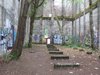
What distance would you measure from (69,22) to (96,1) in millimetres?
11843

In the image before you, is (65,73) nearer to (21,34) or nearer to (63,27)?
(21,34)

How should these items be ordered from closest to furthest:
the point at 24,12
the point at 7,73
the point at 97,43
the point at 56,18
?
the point at 7,73
the point at 24,12
the point at 97,43
the point at 56,18

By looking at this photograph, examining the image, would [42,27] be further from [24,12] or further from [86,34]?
[24,12]

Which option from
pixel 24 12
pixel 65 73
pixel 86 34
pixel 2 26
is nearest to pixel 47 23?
pixel 86 34

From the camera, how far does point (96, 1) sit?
816 inches

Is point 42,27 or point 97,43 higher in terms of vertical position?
point 42,27

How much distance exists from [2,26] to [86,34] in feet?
40.1

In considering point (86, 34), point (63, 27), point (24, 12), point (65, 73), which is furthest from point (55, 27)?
point (65, 73)

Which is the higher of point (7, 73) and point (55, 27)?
point (55, 27)

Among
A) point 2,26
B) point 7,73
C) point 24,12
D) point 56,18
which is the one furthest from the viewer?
point 56,18

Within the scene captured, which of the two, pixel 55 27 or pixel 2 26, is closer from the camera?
pixel 2 26

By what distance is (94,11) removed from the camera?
70.4ft

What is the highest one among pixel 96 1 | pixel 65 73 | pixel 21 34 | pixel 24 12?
pixel 96 1

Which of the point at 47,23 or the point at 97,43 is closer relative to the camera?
the point at 97,43
